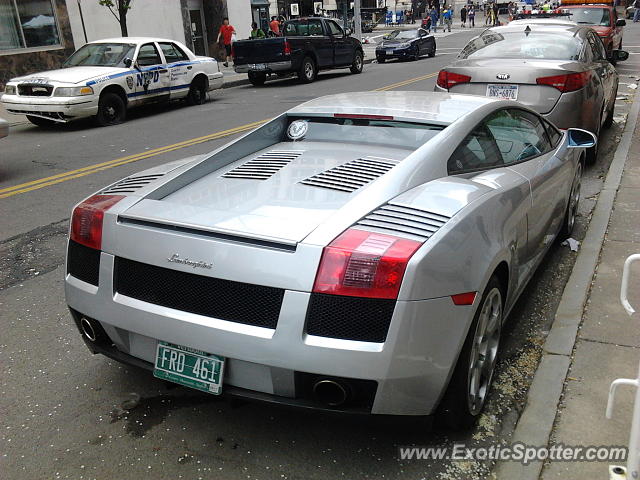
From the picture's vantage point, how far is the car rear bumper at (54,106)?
11812mm

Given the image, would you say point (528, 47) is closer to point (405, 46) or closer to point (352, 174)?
point (352, 174)

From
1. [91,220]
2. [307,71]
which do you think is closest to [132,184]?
[91,220]

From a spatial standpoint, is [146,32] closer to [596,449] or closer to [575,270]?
[575,270]

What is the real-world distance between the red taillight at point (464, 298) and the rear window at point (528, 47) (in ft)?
19.8

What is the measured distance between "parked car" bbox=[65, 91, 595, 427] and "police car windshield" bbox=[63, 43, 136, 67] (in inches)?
427

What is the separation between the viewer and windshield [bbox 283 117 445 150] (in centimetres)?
357

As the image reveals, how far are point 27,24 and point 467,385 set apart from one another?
784 inches

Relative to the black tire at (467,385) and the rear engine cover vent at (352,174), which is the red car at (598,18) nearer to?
the rear engine cover vent at (352,174)

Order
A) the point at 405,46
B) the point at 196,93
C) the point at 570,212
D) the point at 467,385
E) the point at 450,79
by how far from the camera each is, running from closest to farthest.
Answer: the point at 467,385
the point at 570,212
the point at 450,79
the point at 196,93
the point at 405,46

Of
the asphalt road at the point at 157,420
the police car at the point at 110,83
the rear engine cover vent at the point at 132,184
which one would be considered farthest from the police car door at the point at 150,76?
the rear engine cover vent at the point at 132,184

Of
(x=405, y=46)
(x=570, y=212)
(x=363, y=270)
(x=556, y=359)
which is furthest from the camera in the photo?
(x=405, y=46)

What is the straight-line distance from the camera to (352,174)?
321 centimetres

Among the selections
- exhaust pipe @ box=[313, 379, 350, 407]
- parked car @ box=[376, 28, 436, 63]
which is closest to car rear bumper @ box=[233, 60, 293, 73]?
parked car @ box=[376, 28, 436, 63]

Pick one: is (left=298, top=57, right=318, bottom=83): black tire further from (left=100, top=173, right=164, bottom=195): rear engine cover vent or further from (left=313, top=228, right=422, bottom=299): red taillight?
(left=313, top=228, right=422, bottom=299): red taillight
